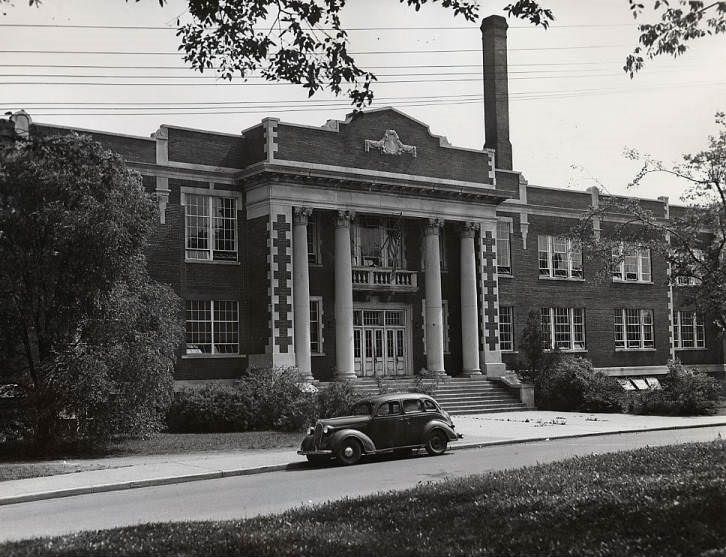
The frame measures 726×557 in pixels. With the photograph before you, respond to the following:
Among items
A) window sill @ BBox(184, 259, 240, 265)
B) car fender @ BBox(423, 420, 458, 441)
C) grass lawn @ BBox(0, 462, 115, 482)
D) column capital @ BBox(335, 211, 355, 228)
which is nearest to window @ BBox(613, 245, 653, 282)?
column capital @ BBox(335, 211, 355, 228)

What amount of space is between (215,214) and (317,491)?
785 inches

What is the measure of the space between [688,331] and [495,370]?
55.9ft

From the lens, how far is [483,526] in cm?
972

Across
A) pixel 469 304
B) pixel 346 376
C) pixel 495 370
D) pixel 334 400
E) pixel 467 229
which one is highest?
pixel 467 229

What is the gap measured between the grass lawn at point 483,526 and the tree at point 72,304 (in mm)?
11033

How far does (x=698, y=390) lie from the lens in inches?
1236

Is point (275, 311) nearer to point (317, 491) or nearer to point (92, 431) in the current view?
point (92, 431)

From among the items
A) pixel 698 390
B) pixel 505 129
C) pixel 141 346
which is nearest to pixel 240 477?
pixel 141 346

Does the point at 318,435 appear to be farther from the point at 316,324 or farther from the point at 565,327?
the point at 565,327

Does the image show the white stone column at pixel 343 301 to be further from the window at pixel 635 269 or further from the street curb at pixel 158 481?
the window at pixel 635 269

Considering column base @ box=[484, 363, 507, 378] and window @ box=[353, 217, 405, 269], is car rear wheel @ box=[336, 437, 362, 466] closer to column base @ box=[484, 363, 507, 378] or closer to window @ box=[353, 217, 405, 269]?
window @ box=[353, 217, 405, 269]

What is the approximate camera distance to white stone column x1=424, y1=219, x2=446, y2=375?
3616 cm

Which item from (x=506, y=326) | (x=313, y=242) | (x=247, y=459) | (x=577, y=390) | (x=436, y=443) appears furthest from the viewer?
(x=506, y=326)

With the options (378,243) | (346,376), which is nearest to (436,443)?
(346,376)
